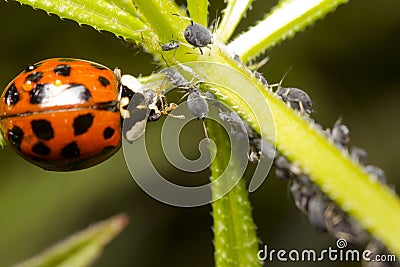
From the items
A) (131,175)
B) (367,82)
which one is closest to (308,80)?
(367,82)

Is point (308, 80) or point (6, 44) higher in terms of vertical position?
point (308, 80)

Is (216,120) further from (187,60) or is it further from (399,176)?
(399,176)

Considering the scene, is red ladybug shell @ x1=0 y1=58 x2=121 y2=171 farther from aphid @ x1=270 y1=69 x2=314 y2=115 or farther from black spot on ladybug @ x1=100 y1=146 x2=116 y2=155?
aphid @ x1=270 y1=69 x2=314 y2=115

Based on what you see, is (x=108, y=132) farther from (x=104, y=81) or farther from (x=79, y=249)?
(x=79, y=249)

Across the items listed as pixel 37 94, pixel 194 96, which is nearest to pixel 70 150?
pixel 37 94

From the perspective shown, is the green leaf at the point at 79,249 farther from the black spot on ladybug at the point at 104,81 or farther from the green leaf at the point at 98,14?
the green leaf at the point at 98,14

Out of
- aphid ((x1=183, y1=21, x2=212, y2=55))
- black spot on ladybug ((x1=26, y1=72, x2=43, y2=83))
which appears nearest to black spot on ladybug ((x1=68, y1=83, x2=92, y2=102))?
black spot on ladybug ((x1=26, y1=72, x2=43, y2=83))

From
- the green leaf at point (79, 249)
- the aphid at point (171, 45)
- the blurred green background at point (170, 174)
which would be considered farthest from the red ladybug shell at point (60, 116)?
the blurred green background at point (170, 174)
